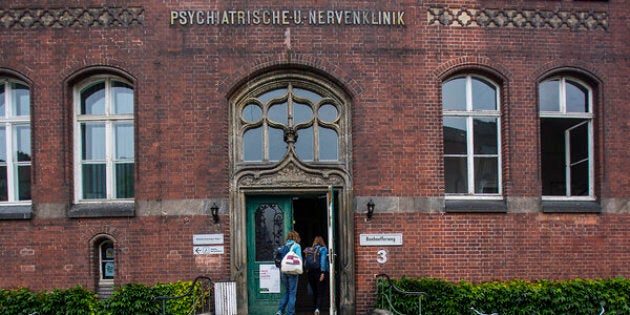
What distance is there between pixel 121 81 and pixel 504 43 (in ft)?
26.5

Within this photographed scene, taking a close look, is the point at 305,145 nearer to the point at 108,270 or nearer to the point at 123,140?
the point at 123,140

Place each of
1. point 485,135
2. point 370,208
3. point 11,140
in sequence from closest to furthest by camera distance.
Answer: point 370,208, point 11,140, point 485,135

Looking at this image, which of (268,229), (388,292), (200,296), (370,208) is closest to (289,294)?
(268,229)

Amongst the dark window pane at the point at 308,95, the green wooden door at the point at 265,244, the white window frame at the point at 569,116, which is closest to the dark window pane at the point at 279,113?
the dark window pane at the point at 308,95

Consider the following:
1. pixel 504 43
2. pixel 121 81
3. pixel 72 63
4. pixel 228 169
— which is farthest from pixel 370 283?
pixel 72 63

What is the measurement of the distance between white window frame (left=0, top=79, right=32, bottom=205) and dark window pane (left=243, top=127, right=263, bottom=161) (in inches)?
176

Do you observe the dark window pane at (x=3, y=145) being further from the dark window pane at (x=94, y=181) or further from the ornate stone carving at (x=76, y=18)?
the ornate stone carving at (x=76, y=18)

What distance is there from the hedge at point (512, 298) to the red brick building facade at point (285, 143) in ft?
2.39

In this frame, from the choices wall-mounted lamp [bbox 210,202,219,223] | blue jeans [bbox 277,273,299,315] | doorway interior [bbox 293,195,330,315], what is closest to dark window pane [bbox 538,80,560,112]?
doorway interior [bbox 293,195,330,315]

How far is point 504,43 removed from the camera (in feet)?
43.9

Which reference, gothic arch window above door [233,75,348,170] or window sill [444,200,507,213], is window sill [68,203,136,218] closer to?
gothic arch window above door [233,75,348,170]

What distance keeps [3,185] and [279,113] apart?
19.5 ft

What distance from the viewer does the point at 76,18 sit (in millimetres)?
12961

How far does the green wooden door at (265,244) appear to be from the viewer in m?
12.9
